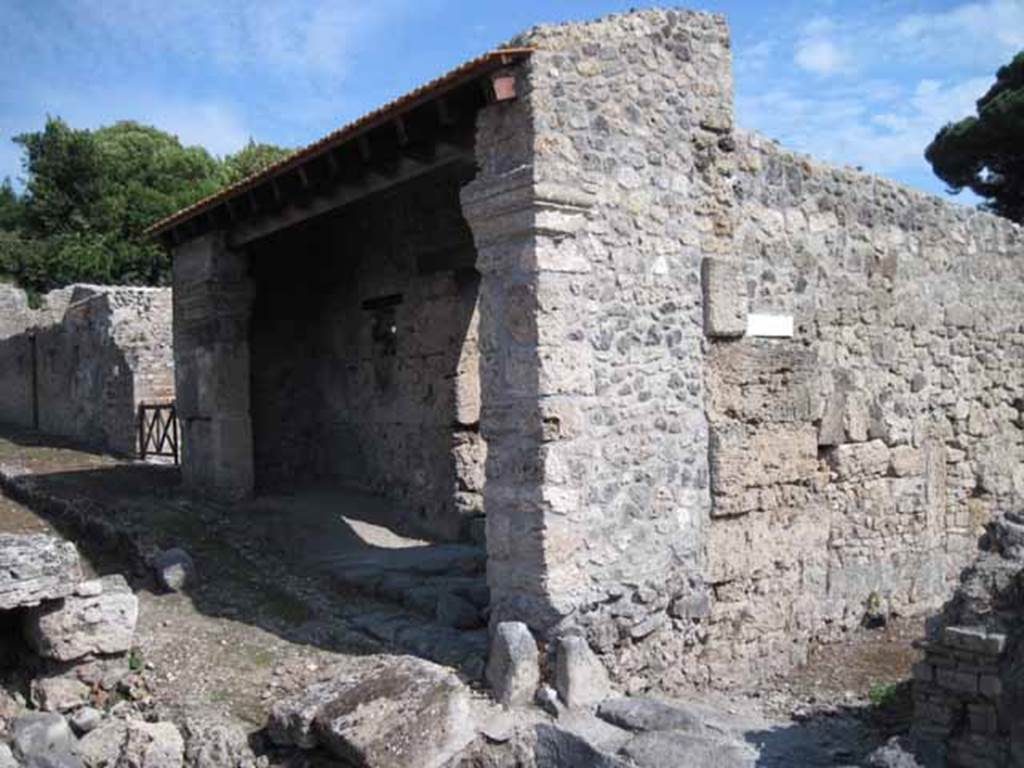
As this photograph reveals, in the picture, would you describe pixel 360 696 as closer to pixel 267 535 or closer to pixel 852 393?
pixel 267 535

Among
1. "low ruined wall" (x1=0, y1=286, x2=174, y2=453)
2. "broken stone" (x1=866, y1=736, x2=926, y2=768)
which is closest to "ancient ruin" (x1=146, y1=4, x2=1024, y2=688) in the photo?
"broken stone" (x1=866, y1=736, x2=926, y2=768)

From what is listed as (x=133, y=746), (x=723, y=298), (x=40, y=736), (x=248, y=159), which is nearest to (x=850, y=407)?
(x=723, y=298)

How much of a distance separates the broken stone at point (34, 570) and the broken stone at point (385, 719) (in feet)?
5.46

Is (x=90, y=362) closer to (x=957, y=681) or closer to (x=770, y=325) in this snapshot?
(x=770, y=325)

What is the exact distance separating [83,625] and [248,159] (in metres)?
25.0

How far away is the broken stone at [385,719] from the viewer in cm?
509

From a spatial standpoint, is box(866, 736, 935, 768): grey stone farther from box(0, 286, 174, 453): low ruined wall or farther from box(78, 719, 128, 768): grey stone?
box(0, 286, 174, 453): low ruined wall

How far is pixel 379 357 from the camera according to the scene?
400 inches

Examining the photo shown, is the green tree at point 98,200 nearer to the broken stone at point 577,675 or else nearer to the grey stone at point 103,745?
the grey stone at point 103,745

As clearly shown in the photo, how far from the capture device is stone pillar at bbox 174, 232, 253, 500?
10.1 meters

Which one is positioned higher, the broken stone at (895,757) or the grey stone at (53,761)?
the broken stone at (895,757)

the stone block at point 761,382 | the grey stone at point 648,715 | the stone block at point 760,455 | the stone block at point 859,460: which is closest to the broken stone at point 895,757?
the grey stone at point 648,715

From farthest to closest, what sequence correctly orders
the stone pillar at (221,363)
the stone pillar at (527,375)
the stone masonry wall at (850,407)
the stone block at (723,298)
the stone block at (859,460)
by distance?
1. the stone pillar at (221,363)
2. the stone block at (859,460)
3. the stone masonry wall at (850,407)
4. the stone block at (723,298)
5. the stone pillar at (527,375)

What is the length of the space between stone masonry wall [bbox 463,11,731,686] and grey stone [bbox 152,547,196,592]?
3063mm
